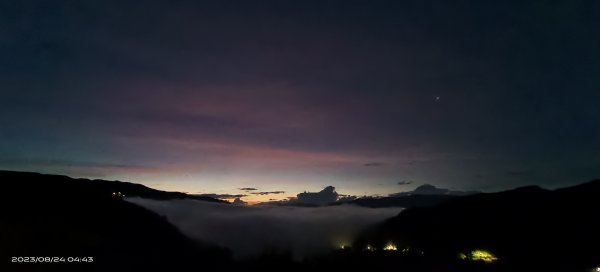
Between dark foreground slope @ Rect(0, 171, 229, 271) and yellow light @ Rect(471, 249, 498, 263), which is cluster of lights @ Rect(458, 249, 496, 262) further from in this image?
dark foreground slope @ Rect(0, 171, 229, 271)

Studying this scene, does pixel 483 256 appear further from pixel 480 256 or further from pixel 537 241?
pixel 537 241

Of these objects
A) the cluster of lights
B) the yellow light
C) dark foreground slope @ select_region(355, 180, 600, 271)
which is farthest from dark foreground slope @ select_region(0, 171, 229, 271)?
the yellow light

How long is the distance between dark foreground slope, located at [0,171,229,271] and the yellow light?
139 metres

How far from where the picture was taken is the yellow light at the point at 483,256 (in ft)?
508

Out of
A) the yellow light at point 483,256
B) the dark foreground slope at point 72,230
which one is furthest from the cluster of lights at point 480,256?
the dark foreground slope at point 72,230

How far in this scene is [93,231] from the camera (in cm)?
14550

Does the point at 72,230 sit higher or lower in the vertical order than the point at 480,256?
higher

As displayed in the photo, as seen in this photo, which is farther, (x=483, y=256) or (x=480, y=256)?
(x=480, y=256)

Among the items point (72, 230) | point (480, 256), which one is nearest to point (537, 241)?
point (480, 256)

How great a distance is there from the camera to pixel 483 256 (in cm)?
15862

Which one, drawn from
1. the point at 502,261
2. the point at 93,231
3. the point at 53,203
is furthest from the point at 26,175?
the point at 502,261

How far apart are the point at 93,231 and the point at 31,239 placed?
3355 cm

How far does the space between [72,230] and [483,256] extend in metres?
162

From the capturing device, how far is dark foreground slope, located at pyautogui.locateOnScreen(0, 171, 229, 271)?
111025 millimetres
